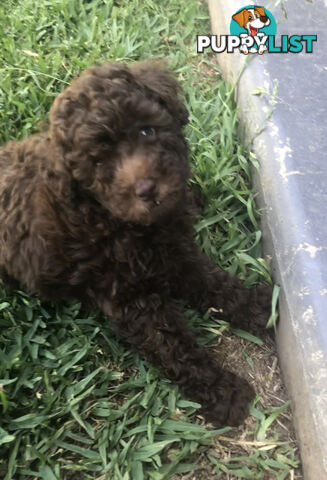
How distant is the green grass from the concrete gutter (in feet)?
0.54

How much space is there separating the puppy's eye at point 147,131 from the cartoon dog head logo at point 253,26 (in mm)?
1636

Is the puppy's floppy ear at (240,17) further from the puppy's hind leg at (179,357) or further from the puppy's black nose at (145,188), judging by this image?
the puppy's hind leg at (179,357)

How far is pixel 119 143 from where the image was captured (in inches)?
78.5

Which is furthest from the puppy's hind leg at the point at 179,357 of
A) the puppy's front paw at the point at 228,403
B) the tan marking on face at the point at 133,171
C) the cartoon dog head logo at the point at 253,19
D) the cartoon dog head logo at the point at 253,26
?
the cartoon dog head logo at the point at 253,19

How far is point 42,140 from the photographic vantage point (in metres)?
2.29

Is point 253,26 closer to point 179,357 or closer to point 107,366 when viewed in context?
point 179,357

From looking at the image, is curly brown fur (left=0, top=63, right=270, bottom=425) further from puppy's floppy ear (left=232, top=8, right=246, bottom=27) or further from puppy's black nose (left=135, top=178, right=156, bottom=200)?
puppy's floppy ear (left=232, top=8, right=246, bottom=27)

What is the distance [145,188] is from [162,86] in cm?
53

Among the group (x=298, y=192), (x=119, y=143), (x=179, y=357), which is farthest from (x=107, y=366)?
(x=298, y=192)

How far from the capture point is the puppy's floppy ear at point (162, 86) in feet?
6.87

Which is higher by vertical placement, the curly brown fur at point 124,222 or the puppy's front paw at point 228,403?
the curly brown fur at point 124,222

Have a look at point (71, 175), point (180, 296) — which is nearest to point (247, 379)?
point (180, 296)

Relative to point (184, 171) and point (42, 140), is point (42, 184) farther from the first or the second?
point (184, 171)

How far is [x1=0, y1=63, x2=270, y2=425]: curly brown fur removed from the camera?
6.50 feet
